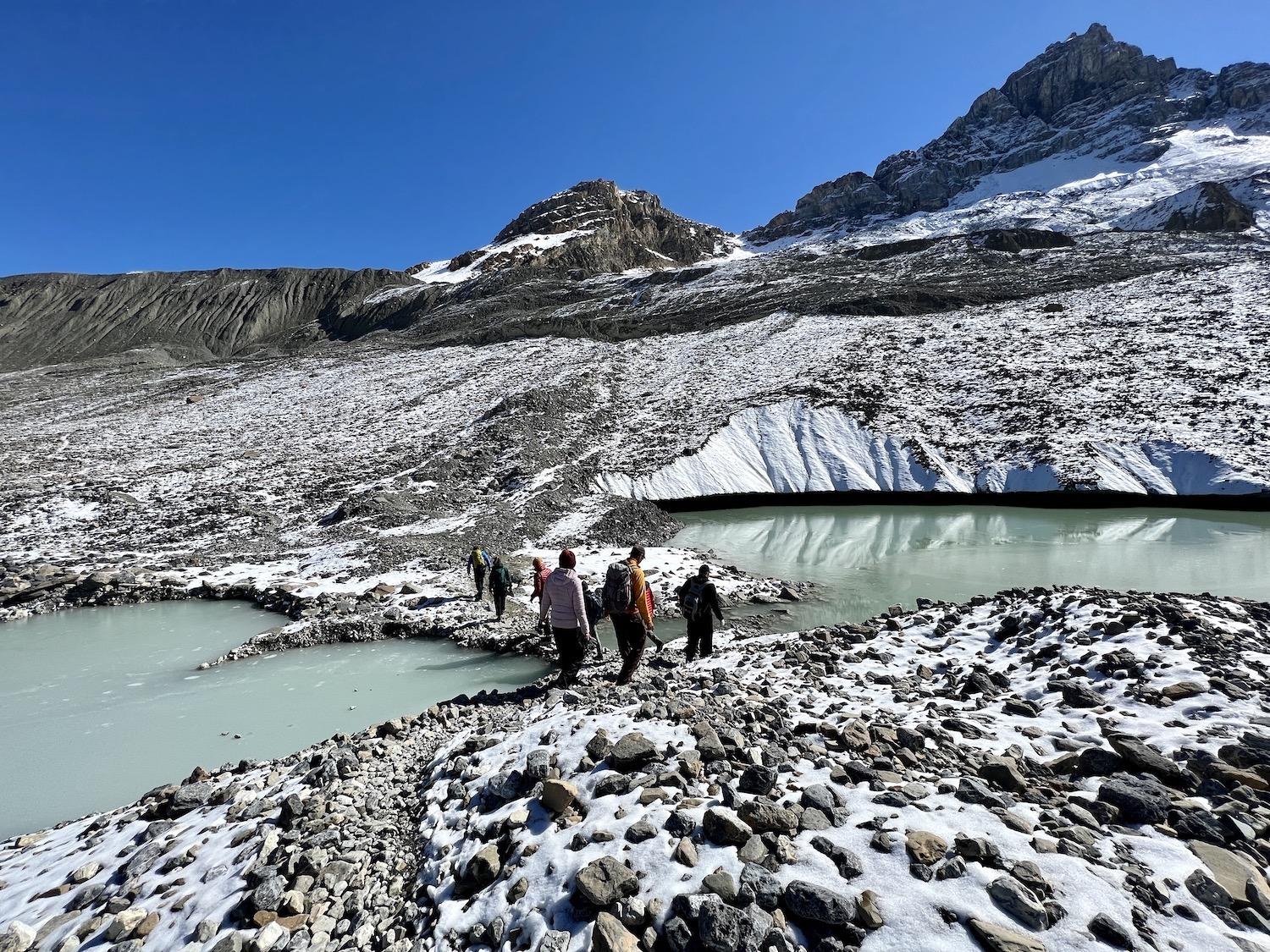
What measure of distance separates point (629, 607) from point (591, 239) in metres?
113

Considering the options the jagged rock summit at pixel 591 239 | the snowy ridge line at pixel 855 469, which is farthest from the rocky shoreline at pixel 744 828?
the jagged rock summit at pixel 591 239

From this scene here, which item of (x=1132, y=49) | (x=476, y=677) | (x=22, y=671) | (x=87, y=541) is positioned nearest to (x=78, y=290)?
(x=87, y=541)

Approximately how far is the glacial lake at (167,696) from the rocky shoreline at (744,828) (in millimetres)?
1512

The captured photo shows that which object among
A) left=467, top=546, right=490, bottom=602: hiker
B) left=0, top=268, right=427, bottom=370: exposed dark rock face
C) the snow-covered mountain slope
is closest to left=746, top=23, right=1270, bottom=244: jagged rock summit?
the snow-covered mountain slope

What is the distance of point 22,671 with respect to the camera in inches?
439

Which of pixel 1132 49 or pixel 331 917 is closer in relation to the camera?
pixel 331 917

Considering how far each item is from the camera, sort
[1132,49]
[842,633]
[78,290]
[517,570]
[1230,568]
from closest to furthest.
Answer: [842,633]
[1230,568]
[517,570]
[78,290]
[1132,49]

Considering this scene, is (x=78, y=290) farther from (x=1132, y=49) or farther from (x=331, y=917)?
(x=1132, y=49)

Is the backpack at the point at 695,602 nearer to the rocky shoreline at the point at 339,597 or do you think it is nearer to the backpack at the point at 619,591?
the backpack at the point at 619,591

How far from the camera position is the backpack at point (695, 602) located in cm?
933

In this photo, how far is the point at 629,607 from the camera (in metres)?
7.92

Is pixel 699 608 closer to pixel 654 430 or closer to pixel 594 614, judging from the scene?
pixel 594 614

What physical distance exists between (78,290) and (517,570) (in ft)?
427

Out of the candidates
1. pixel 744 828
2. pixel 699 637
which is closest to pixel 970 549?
pixel 699 637
